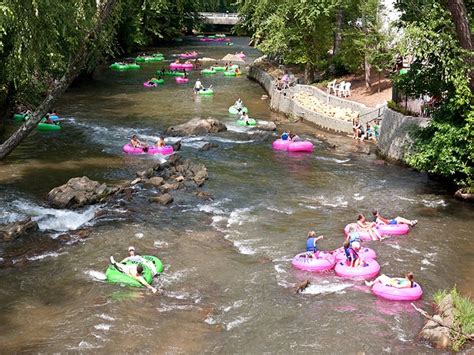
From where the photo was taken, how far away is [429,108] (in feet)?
77.7

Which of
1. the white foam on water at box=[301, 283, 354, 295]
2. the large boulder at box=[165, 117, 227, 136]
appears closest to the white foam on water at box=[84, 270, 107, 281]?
the white foam on water at box=[301, 283, 354, 295]

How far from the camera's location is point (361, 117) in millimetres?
30906

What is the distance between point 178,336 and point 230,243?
17.5ft

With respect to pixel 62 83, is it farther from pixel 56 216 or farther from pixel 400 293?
pixel 400 293

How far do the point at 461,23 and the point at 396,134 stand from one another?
281 inches

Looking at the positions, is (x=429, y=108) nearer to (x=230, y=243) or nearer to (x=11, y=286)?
(x=230, y=243)

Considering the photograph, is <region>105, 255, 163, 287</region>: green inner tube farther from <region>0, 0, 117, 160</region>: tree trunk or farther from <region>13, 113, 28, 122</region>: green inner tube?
<region>13, 113, 28, 122</region>: green inner tube

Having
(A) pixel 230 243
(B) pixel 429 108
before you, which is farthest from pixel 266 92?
(A) pixel 230 243

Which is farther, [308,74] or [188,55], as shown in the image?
[188,55]

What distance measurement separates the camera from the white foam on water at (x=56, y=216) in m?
19.1

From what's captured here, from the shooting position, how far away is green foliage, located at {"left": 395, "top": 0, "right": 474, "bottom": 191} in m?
19.6

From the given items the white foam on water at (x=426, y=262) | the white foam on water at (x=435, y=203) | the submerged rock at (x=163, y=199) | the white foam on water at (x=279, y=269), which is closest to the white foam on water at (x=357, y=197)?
the white foam on water at (x=435, y=203)

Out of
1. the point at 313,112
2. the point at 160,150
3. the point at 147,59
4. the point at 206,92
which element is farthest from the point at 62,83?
the point at 147,59

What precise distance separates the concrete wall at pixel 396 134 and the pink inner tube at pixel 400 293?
33.5 ft
